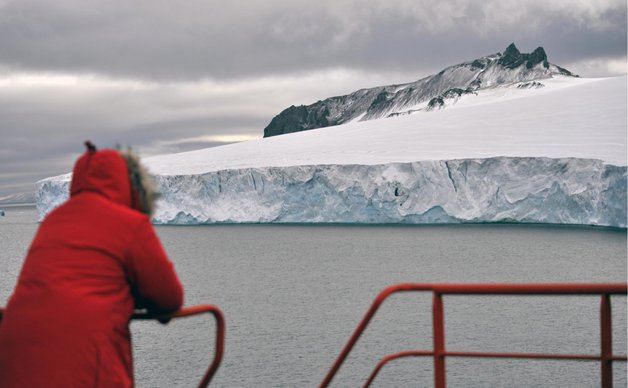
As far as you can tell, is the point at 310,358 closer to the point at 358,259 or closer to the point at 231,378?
the point at 231,378

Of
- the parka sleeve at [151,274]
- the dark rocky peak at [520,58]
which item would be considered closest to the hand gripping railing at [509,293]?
the parka sleeve at [151,274]

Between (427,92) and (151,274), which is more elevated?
(427,92)

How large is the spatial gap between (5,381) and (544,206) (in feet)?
76.9

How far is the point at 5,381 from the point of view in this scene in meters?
1.38

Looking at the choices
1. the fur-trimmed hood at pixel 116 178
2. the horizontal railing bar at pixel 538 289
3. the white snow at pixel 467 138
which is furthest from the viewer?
the white snow at pixel 467 138

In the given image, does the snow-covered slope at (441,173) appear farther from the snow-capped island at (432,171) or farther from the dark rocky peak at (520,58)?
the dark rocky peak at (520,58)

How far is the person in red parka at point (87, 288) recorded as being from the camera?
1362 mm

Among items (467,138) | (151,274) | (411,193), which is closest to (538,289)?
(151,274)

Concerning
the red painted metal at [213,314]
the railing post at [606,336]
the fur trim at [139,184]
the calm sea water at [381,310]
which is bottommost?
the calm sea water at [381,310]

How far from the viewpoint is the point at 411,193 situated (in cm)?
2573

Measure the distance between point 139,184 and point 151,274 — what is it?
20 cm

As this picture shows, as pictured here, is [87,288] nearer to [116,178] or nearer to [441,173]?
[116,178]

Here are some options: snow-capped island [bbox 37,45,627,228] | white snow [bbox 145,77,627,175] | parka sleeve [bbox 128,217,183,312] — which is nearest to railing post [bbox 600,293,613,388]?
parka sleeve [bbox 128,217,183,312]

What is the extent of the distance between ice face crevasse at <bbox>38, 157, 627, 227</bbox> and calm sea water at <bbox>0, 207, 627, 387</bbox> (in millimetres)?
854
